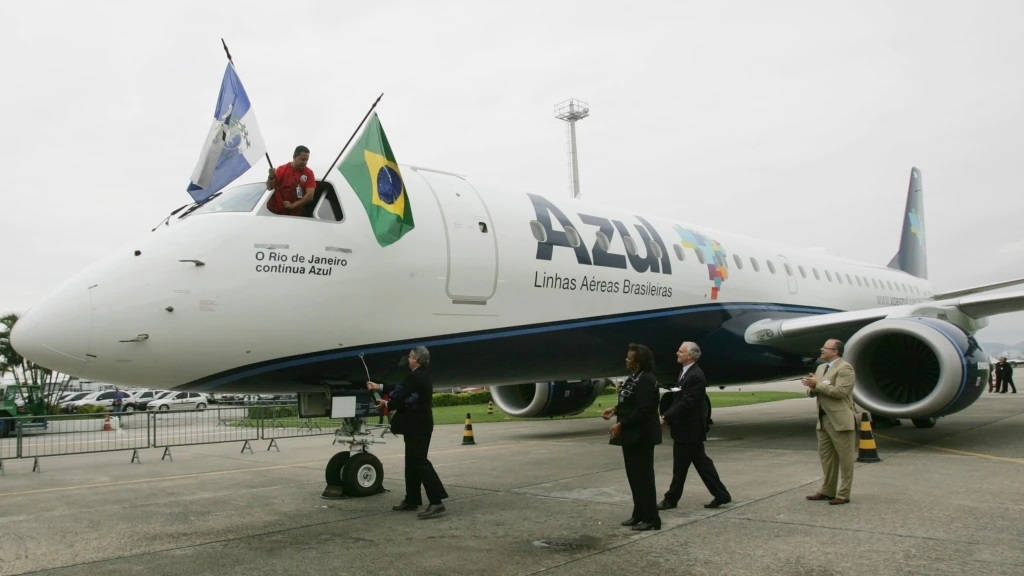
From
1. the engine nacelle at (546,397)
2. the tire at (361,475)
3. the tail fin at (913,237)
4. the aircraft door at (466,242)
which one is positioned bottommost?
the tire at (361,475)

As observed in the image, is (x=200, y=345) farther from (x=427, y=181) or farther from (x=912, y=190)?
(x=912, y=190)

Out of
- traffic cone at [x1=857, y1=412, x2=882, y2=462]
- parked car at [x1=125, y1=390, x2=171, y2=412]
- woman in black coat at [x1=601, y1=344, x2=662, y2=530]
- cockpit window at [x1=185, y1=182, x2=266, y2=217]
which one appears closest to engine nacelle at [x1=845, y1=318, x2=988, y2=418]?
traffic cone at [x1=857, y1=412, x2=882, y2=462]

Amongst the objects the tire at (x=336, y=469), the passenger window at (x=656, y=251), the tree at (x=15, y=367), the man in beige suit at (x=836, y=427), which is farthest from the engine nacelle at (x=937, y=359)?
the tree at (x=15, y=367)

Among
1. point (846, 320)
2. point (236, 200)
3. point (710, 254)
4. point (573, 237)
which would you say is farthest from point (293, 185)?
point (846, 320)

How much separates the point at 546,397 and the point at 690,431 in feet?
25.9

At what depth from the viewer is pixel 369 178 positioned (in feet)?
23.1

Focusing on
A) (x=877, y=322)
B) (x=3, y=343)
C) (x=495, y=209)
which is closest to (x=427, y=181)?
(x=495, y=209)

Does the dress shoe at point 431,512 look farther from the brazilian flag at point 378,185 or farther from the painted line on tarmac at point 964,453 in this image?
the painted line on tarmac at point 964,453

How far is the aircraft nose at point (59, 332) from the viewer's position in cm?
575

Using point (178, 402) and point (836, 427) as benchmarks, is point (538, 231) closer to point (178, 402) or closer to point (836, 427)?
point (836, 427)

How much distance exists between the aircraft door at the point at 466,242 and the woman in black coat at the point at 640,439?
2.37 m

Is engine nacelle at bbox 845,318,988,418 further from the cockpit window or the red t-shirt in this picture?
the cockpit window

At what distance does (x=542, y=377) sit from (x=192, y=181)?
4471 millimetres

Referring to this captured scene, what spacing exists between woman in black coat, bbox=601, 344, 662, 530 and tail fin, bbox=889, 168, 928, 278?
17.3m
